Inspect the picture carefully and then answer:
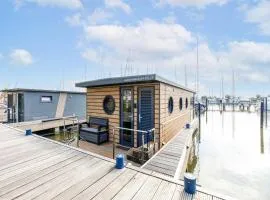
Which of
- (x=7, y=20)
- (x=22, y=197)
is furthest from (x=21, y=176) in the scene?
(x=7, y=20)

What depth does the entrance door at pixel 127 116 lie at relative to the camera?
7177 mm

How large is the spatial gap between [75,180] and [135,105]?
449 centimetres

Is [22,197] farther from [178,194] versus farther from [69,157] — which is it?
[178,194]

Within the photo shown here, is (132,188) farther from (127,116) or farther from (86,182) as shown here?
(127,116)

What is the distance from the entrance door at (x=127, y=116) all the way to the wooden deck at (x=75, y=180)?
337 cm

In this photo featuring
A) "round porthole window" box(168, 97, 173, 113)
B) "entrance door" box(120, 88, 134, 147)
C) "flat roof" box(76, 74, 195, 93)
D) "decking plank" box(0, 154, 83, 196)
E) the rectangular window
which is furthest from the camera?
the rectangular window

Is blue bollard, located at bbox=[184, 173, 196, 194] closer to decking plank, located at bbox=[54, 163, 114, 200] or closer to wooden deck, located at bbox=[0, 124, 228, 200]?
wooden deck, located at bbox=[0, 124, 228, 200]

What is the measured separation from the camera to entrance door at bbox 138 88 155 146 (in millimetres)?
6762

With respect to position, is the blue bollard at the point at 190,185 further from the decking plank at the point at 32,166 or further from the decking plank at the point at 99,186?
the decking plank at the point at 32,166

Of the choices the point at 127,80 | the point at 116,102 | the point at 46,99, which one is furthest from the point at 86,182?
the point at 46,99

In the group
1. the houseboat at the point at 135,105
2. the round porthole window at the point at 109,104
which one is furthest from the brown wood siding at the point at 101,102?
the round porthole window at the point at 109,104

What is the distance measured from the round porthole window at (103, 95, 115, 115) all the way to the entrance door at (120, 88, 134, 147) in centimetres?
59

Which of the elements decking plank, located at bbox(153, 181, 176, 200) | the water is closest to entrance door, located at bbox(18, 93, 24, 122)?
the water

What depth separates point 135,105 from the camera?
701 centimetres
